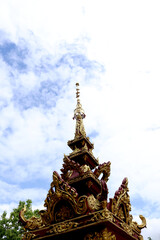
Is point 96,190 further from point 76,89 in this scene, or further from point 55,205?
point 76,89

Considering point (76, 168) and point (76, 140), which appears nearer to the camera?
point (76, 168)

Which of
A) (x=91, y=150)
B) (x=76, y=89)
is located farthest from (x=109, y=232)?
(x=76, y=89)

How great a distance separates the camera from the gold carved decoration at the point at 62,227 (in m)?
10.4

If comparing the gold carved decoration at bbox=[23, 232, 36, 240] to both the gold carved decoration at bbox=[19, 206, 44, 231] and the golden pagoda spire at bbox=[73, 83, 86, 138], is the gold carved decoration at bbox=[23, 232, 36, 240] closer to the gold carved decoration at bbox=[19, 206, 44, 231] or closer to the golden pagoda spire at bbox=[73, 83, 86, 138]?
the gold carved decoration at bbox=[19, 206, 44, 231]

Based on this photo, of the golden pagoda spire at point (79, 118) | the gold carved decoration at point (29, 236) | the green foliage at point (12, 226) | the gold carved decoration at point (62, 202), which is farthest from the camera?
the green foliage at point (12, 226)

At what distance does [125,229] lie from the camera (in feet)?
36.6

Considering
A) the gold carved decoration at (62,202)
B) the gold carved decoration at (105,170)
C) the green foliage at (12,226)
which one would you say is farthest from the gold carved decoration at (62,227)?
the green foliage at (12,226)

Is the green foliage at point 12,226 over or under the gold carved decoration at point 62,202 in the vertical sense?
over

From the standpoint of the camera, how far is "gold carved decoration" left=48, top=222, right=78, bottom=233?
34.1 ft

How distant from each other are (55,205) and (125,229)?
10.8 feet

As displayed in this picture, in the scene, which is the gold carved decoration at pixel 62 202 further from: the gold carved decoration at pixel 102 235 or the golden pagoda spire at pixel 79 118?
the golden pagoda spire at pixel 79 118

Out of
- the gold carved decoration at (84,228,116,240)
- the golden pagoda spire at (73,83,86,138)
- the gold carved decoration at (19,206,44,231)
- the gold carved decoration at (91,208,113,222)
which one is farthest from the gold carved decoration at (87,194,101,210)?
the golden pagoda spire at (73,83,86,138)

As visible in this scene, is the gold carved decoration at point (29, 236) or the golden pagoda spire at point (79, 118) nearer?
Result: the gold carved decoration at point (29, 236)

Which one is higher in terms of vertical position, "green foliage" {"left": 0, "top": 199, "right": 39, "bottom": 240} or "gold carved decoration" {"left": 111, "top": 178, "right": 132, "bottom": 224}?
"green foliage" {"left": 0, "top": 199, "right": 39, "bottom": 240}
